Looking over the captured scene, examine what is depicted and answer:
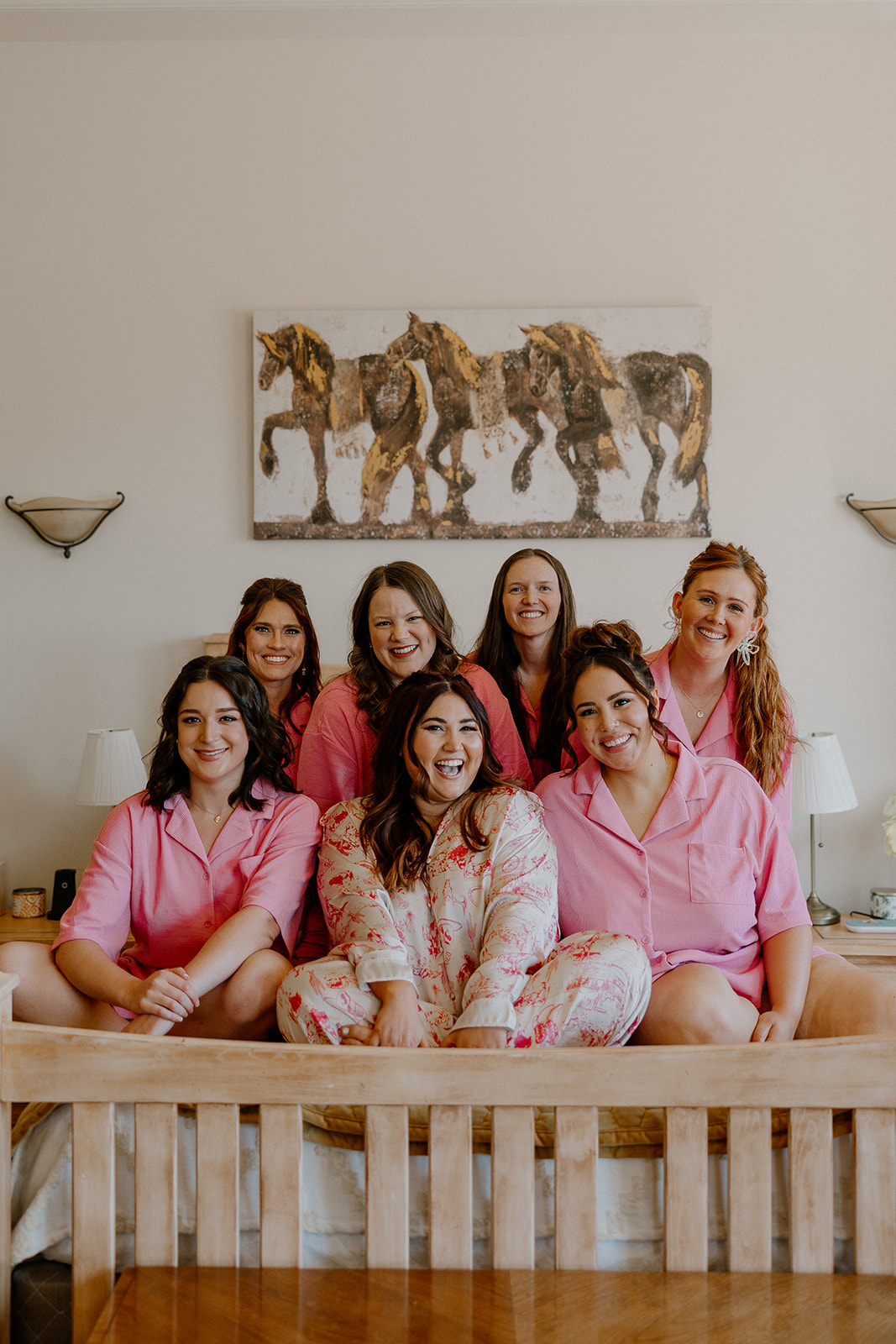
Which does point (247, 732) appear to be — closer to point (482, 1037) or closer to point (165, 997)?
point (165, 997)

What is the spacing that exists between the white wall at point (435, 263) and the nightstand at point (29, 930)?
14.5 inches

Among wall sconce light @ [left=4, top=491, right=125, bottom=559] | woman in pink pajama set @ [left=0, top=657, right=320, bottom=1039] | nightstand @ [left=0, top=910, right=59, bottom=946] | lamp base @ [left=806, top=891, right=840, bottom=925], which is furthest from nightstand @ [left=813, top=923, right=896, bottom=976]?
wall sconce light @ [left=4, top=491, right=125, bottom=559]

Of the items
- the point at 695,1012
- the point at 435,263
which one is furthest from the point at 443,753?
the point at 435,263

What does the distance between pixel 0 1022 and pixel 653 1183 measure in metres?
0.89

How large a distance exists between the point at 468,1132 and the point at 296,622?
1.32m

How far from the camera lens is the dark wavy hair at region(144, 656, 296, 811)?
184cm

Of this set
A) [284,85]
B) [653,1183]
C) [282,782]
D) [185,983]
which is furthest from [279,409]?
[653,1183]

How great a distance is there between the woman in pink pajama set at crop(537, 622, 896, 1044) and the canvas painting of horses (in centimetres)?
147

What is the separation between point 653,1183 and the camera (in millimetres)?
1390

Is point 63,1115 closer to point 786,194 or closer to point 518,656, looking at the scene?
point 518,656

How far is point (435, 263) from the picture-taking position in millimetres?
3252

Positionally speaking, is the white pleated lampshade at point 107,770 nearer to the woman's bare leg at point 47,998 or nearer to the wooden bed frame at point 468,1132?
the woman's bare leg at point 47,998

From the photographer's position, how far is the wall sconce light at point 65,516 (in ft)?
10.5

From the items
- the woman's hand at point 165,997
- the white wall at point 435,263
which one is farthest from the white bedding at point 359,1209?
the white wall at point 435,263
